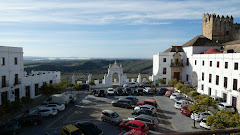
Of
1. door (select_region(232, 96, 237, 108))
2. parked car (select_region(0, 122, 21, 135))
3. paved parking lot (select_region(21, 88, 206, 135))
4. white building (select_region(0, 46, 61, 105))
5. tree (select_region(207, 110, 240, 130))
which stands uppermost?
white building (select_region(0, 46, 61, 105))

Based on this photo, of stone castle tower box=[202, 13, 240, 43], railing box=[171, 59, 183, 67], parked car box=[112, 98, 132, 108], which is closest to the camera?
parked car box=[112, 98, 132, 108]

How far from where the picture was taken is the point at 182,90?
33.8 m

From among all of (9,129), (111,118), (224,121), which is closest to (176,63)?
(111,118)

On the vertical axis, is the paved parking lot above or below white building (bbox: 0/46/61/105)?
below

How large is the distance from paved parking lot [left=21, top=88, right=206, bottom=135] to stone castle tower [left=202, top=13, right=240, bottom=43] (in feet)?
87.2

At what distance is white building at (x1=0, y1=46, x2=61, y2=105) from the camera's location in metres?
28.4

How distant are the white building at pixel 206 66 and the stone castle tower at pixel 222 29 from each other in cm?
372

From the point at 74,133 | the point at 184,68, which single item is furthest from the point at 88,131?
the point at 184,68

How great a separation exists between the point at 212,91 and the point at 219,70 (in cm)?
440

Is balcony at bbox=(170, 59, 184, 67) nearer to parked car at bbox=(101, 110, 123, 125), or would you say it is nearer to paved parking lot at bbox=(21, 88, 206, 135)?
paved parking lot at bbox=(21, 88, 206, 135)

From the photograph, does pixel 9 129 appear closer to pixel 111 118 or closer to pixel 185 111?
pixel 111 118

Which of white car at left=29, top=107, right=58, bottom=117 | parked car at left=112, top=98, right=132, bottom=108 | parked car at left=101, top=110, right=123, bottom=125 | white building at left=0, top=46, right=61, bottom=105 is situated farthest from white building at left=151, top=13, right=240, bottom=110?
white building at left=0, top=46, right=61, bottom=105

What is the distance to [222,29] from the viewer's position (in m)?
48.9

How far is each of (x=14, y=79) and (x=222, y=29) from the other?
49619mm
